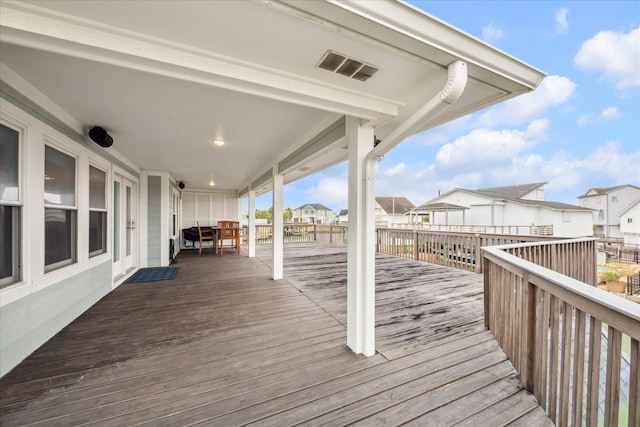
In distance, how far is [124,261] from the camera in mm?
4598

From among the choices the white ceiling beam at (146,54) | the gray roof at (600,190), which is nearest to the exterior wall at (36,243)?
the white ceiling beam at (146,54)

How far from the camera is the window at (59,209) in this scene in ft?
7.74

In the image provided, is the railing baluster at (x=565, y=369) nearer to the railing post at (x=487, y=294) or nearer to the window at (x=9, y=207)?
the railing post at (x=487, y=294)

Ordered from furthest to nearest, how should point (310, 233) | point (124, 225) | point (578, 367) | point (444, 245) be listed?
point (310, 233), point (444, 245), point (124, 225), point (578, 367)

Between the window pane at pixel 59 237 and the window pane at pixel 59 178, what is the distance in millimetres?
116

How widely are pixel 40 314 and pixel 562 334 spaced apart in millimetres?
3933

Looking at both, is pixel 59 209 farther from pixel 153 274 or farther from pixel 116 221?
pixel 153 274

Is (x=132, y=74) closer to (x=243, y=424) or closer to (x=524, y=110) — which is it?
(x=243, y=424)

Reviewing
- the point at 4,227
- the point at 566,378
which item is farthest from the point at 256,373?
the point at 4,227

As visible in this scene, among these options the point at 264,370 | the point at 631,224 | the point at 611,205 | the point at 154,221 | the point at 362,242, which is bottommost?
the point at 264,370

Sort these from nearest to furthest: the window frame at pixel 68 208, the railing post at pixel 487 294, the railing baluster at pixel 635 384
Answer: the railing baluster at pixel 635 384
the window frame at pixel 68 208
the railing post at pixel 487 294

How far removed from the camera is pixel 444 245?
5.69m

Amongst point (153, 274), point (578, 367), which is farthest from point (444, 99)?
point (153, 274)

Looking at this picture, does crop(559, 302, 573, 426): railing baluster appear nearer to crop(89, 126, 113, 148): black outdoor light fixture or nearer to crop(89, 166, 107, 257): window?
crop(89, 126, 113, 148): black outdoor light fixture
